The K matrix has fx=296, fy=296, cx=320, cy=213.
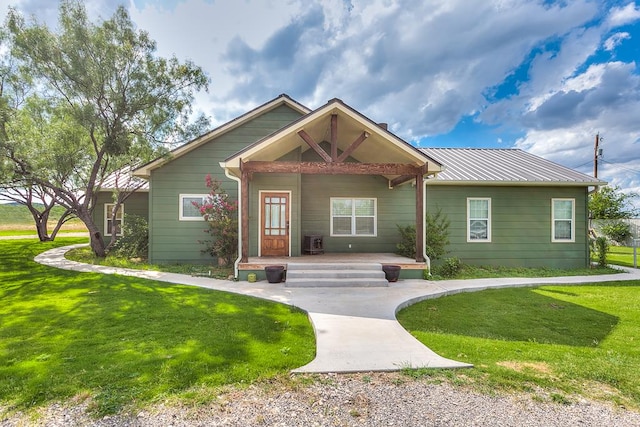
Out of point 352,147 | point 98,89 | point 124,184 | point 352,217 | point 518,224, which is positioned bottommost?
point 518,224

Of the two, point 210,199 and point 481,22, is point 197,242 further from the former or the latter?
point 481,22

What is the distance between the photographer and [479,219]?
34.3 ft

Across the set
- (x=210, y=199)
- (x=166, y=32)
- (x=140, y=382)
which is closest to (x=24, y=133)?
(x=166, y=32)

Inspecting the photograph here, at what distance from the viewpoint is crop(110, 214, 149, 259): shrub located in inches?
435

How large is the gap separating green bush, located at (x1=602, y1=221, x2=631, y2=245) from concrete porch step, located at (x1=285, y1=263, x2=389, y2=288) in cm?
1478


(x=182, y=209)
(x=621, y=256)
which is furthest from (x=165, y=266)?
(x=621, y=256)

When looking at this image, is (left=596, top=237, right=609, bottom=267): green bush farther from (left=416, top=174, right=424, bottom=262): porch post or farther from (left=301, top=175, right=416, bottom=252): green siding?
(left=416, top=174, right=424, bottom=262): porch post

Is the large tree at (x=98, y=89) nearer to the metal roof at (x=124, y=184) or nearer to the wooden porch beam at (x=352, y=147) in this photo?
the metal roof at (x=124, y=184)

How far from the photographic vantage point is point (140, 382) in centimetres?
274

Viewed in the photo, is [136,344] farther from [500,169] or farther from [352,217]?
[500,169]

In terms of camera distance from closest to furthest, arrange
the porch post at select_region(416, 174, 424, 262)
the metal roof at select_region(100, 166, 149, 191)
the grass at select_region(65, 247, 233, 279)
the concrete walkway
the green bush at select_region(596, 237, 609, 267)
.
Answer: the concrete walkway → the porch post at select_region(416, 174, 424, 262) → the grass at select_region(65, 247, 233, 279) → the green bush at select_region(596, 237, 609, 267) → the metal roof at select_region(100, 166, 149, 191)

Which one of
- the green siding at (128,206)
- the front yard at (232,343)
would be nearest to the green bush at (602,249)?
the front yard at (232,343)

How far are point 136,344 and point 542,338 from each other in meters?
5.51

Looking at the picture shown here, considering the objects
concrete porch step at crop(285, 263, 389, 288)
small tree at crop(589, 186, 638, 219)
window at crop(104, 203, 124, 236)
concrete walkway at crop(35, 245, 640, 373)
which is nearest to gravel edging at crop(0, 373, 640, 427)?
concrete walkway at crop(35, 245, 640, 373)
